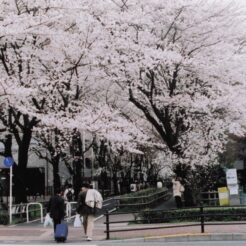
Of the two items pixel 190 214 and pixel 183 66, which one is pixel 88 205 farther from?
pixel 183 66

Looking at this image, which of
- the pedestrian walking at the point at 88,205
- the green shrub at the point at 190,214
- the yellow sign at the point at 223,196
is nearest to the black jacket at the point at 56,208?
the pedestrian walking at the point at 88,205

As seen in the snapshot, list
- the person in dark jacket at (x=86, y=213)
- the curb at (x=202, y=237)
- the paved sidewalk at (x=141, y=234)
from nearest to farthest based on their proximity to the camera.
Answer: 1. the curb at (x=202, y=237)
2. the paved sidewalk at (x=141, y=234)
3. the person in dark jacket at (x=86, y=213)

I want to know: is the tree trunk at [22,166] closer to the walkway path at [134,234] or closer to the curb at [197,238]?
the walkway path at [134,234]

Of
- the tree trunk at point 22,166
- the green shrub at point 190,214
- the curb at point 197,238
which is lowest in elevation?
the curb at point 197,238

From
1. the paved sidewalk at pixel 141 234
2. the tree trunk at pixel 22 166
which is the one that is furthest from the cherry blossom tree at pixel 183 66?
the paved sidewalk at pixel 141 234

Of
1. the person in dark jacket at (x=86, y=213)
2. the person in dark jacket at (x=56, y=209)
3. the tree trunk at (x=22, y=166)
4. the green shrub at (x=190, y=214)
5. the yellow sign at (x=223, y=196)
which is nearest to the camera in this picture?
the person in dark jacket at (x=86, y=213)

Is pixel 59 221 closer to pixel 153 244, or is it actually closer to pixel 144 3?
pixel 153 244

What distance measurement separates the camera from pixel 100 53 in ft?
71.0

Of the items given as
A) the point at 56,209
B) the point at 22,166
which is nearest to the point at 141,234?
the point at 56,209

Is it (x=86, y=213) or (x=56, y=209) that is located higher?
(x=56, y=209)

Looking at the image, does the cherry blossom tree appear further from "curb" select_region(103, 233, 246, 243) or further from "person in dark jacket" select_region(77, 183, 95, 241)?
"curb" select_region(103, 233, 246, 243)

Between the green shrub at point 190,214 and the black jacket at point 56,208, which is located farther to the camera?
the green shrub at point 190,214

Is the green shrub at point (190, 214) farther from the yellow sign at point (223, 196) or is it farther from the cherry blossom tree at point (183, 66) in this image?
the yellow sign at point (223, 196)

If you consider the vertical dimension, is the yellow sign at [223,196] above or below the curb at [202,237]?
above
